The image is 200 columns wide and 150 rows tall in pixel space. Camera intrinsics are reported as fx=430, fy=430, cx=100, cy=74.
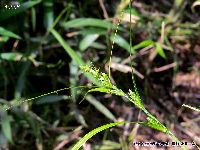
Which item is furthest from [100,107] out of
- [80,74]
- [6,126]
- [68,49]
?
[6,126]

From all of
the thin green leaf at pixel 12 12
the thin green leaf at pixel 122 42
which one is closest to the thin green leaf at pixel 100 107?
the thin green leaf at pixel 122 42

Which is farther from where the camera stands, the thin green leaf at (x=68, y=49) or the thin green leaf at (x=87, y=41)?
the thin green leaf at (x=87, y=41)

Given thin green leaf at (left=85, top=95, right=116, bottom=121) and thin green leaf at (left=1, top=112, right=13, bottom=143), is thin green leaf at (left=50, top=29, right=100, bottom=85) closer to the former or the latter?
thin green leaf at (left=85, top=95, right=116, bottom=121)

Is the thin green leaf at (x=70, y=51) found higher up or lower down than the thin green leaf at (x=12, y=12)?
lower down

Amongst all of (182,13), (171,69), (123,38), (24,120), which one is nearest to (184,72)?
(171,69)

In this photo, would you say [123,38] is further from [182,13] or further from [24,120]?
[24,120]

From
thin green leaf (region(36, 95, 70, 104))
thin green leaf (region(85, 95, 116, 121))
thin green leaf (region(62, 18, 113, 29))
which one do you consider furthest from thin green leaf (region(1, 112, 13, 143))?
thin green leaf (region(62, 18, 113, 29))

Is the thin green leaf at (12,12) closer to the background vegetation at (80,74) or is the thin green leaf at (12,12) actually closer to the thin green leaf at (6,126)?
the background vegetation at (80,74)
